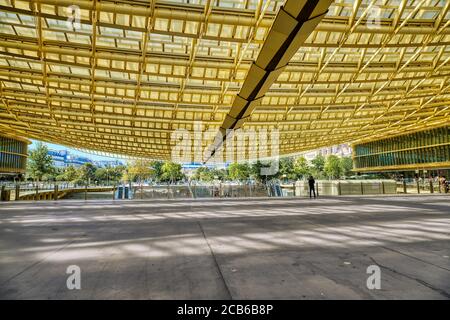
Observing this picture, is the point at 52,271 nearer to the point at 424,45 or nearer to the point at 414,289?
the point at 414,289

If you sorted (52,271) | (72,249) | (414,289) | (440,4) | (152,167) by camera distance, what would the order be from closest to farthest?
(414,289), (52,271), (72,249), (440,4), (152,167)

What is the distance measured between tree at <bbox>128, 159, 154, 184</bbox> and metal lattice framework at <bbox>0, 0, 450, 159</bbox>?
128 ft

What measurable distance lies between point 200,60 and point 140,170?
60587 millimetres

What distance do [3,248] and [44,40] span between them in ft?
52.0

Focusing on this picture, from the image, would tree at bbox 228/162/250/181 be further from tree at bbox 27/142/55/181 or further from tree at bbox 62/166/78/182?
tree at bbox 62/166/78/182

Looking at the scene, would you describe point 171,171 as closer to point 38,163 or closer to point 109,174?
point 109,174

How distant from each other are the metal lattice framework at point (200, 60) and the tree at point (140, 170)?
39070 millimetres

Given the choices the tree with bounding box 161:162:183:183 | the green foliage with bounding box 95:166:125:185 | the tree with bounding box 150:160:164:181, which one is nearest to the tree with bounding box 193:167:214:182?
the tree with bounding box 161:162:183:183

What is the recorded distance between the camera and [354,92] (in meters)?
27.7

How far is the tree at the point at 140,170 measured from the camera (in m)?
75.0

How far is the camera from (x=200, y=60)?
64.1ft

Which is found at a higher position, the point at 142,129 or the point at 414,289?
the point at 142,129

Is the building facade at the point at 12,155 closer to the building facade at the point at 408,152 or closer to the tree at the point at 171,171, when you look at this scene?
the tree at the point at 171,171
